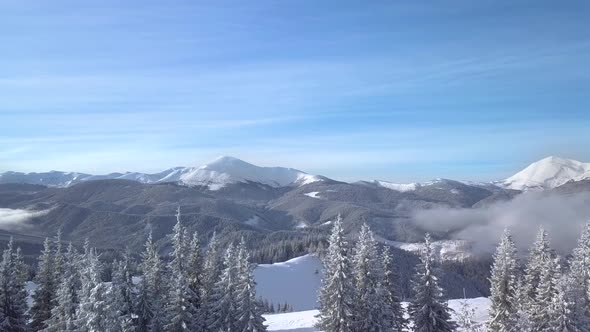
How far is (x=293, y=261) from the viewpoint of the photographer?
196875 millimetres

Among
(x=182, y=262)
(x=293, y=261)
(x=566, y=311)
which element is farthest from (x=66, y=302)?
(x=293, y=261)

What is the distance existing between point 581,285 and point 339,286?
24536 millimetres

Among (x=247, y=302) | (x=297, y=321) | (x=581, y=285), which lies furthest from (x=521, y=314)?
(x=297, y=321)

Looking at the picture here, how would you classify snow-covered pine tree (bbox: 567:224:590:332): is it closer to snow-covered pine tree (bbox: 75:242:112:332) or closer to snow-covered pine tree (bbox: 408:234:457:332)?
snow-covered pine tree (bbox: 408:234:457:332)

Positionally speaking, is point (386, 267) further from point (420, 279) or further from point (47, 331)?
point (47, 331)

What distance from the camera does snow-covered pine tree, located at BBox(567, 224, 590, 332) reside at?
135 feet

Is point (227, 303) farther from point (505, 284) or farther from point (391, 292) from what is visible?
point (505, 284)

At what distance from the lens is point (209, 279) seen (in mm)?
46250

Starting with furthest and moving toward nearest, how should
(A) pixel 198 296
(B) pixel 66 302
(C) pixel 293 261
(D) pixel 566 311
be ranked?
(C) pixel 293 261, (A) pixel 198 296, (D) pixel 566 311, (B) pixel 66 302

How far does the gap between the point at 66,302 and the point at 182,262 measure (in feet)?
35.2

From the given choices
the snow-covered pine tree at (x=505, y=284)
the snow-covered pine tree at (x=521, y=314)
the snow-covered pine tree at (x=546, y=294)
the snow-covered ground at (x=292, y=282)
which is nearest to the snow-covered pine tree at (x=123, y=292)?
the snow-covered pine tree at (x=521, y=314)

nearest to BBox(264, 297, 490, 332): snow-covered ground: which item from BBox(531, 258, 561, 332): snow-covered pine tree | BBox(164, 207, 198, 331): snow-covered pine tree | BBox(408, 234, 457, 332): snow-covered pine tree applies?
BBox(531, 258, 561, 332): snow-covered pine tree

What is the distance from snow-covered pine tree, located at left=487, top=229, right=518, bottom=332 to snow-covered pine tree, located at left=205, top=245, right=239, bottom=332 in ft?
85.1

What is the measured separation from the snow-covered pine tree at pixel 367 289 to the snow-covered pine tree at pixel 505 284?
571 inches
